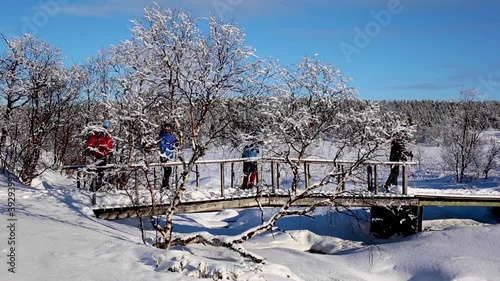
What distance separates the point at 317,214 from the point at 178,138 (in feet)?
33.6

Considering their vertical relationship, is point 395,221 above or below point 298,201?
below

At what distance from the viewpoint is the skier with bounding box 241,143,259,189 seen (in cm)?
1276

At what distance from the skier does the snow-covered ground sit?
145 centimetres

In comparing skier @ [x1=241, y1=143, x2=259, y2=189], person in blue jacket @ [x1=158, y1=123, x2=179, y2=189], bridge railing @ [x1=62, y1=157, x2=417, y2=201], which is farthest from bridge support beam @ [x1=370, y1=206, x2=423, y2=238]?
person in blue jacket @ [x1=158, y1=123, x2=179, y2=189]

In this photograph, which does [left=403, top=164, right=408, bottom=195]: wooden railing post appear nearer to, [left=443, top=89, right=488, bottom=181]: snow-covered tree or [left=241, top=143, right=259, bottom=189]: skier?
[left=241, top=143, right=259, bottom=189]: skier

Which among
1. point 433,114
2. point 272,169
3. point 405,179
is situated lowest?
point 405,179

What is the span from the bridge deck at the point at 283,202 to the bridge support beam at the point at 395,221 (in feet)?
2.69

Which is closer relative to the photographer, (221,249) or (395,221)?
(221,249)

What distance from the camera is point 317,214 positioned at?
1939cm

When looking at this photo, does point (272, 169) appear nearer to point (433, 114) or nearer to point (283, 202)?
point (283, 202)

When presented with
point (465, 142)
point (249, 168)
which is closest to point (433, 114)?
point (465, 142)

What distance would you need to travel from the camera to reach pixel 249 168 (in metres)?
13.9

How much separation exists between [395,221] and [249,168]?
224 inches

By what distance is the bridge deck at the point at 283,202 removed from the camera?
1227 cm
